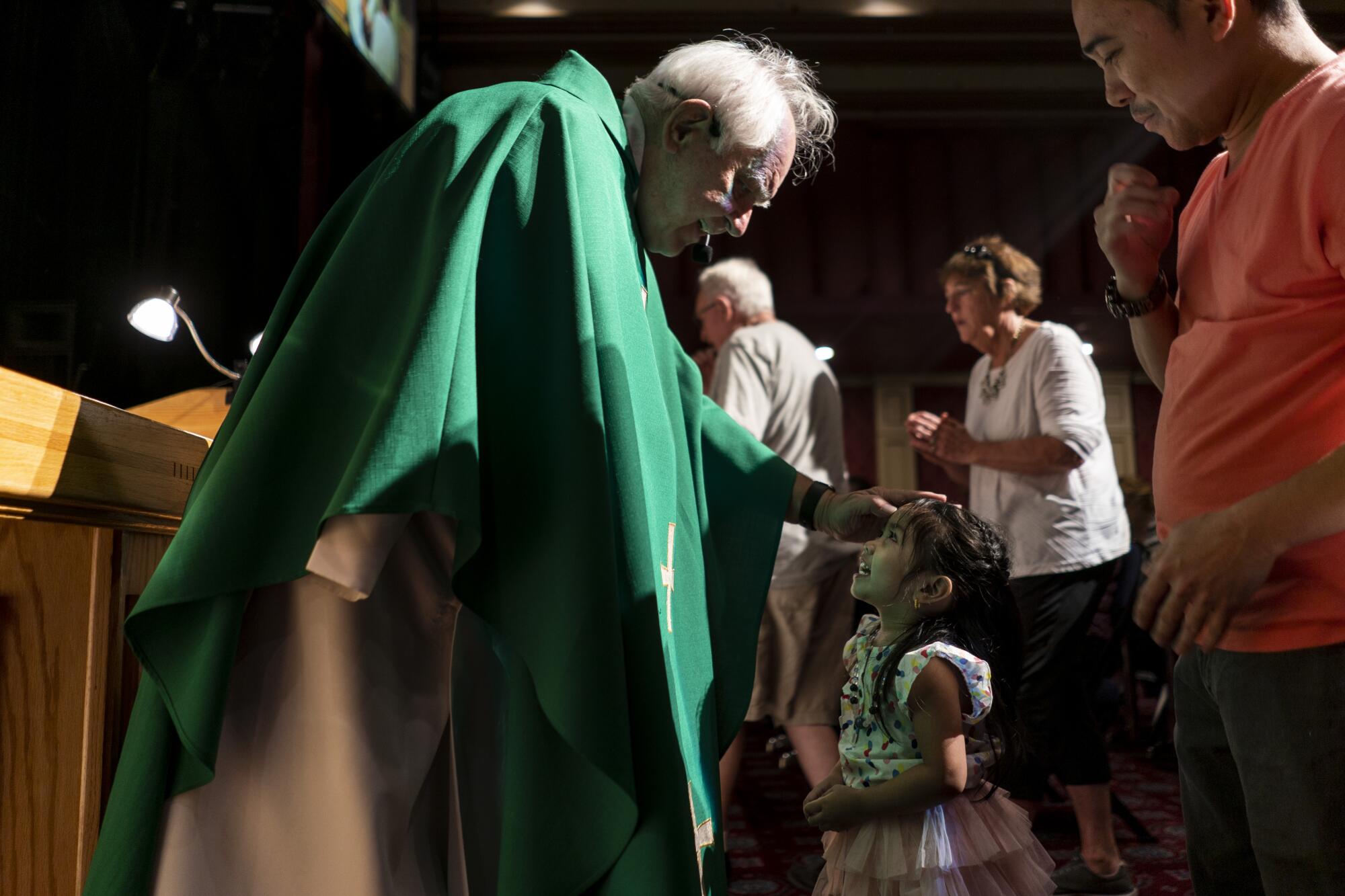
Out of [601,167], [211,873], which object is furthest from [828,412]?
[211,873]

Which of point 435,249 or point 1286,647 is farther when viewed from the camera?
point 435,249

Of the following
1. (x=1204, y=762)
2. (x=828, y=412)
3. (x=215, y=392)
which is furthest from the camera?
(x=828, y=412)

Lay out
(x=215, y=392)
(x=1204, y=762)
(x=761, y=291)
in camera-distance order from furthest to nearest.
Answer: (x=761, y=291), (x=215, y=392), (x=1204, y=762)

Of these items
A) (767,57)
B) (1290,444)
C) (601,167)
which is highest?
(767,57)

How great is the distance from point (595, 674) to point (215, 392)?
77.3 inches

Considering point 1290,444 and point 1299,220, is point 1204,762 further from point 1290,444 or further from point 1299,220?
point 1299,220

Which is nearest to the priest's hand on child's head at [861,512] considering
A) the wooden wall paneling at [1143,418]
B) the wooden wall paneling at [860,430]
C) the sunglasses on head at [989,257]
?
the sunglasses on head at [989,257]

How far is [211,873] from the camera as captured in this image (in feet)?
4.08

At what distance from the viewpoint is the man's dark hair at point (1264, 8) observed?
1203 millimetres

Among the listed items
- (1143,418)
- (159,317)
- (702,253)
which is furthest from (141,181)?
(1143,418)

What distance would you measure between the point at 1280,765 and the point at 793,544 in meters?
1.99

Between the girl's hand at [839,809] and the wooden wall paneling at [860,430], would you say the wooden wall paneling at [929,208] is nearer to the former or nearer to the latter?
the wooden wall paneling at [860,430]

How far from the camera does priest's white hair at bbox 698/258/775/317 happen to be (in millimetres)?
3543

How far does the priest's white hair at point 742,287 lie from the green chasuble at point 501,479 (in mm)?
2100
